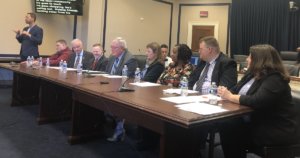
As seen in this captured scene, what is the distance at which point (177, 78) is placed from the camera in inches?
130

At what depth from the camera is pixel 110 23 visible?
731cm

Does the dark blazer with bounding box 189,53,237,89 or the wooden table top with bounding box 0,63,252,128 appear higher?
the dark blazer with bounding box 189,53,237,89

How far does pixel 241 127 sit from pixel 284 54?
460 centimetres

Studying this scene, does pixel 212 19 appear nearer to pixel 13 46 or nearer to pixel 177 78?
pixel 13 46

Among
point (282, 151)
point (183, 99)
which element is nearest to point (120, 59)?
point (183, 99)

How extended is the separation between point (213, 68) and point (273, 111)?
91 cm

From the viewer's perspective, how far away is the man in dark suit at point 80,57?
4.61m

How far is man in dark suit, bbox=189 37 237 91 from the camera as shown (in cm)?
270

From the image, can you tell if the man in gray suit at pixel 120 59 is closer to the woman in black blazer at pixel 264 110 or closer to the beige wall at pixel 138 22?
the woman in black blazer at pixel 264 110

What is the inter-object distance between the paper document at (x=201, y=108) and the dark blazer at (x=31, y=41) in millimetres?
4119

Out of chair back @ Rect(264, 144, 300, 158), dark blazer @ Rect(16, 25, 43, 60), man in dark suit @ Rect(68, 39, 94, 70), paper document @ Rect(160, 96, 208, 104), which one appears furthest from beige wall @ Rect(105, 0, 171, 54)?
chair back @ Rect(264, 144, 300, 158)

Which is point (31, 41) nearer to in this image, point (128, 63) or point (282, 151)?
point (128, 63)

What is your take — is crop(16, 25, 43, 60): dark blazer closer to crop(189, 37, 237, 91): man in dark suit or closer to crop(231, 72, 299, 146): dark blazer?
crop(189, 37, 237, 91): man in dark suit

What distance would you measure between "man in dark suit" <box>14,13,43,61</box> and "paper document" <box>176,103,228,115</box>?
13.5ft
